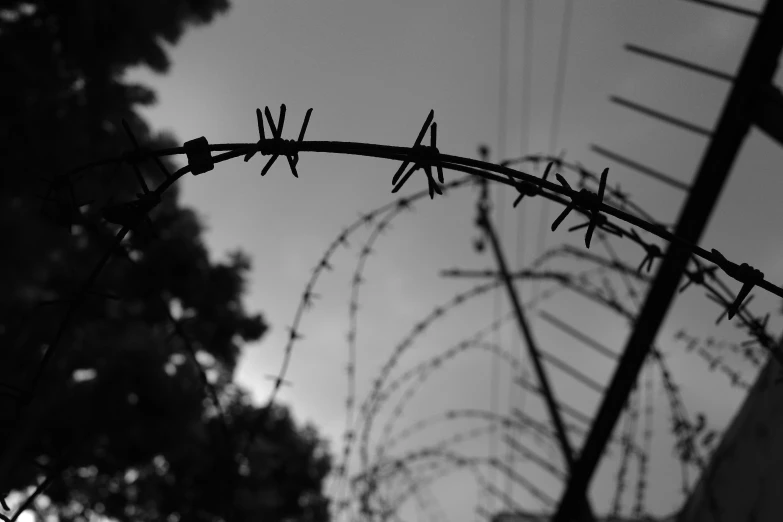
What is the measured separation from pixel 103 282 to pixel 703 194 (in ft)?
32.3

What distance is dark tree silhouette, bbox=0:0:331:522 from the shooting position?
7008 millimetres

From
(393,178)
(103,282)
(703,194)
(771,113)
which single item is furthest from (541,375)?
(103,282)

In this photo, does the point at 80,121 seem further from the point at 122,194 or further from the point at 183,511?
the point at 183,511

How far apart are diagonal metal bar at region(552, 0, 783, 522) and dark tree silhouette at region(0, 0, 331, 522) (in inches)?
144

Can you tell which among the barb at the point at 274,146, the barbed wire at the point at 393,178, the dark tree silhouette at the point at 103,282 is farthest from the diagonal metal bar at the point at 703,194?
the dark tree silhouette at the point at 103,282

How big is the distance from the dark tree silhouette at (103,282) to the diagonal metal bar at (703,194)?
12.0ft

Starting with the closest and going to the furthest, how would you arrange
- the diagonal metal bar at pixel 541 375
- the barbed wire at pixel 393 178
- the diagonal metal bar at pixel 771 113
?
the barbed wire at pixel 393 178 → the diagonal metal bar at pixel 771 113 → the diagonal metal bar at pixel 541 375

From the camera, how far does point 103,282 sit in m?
9.81

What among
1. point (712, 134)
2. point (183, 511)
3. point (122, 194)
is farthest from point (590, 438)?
point (183, 511)

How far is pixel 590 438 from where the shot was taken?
2.21m

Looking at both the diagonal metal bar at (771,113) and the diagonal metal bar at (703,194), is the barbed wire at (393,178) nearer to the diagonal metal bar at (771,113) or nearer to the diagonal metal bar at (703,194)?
the diagonal metal bar at (703,194)

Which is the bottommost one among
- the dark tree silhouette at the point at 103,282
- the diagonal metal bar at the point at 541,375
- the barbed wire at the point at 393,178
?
the barbed wire at the point at 393,178

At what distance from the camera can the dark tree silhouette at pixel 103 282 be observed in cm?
701

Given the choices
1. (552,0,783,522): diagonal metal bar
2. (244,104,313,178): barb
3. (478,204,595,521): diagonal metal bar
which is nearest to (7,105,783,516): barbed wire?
A: (244,104,313,178): barb
